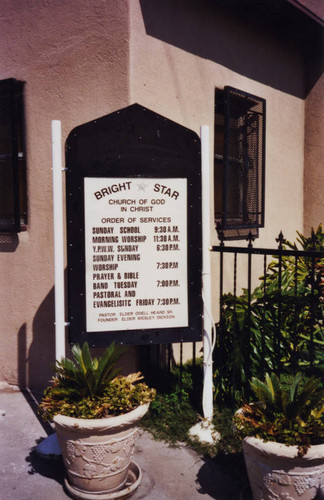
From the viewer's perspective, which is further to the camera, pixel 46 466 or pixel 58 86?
pixel 58 86

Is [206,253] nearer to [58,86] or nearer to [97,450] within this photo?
[97,450]

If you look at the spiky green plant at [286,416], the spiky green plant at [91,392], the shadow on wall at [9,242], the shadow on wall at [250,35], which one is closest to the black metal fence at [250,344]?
the spiky green plant at [91,392]

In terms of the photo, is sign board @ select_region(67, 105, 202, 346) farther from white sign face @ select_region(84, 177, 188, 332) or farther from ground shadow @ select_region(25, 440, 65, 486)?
Result: ground shadow @ select_region(25, 440, 65, 486)

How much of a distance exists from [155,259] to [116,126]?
1050 millimetres

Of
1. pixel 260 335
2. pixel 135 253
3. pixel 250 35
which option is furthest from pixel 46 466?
pixel 250 35

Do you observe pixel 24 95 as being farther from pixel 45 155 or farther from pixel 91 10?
pixel 91 10

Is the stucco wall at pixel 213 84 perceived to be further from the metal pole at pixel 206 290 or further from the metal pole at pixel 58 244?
the metal pole at pixel 58 244

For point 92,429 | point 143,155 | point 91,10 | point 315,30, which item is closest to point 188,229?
point 143,155

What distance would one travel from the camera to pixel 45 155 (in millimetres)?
4742

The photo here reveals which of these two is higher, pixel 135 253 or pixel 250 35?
pixel 250 35

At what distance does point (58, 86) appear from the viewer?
15.2ft

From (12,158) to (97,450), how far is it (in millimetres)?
3049

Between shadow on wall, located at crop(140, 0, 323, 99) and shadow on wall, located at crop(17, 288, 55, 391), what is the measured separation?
2886 mm

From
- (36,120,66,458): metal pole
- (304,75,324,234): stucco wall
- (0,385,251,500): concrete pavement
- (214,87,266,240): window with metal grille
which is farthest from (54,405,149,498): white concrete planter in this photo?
(304,75,324,234): stucco wall
